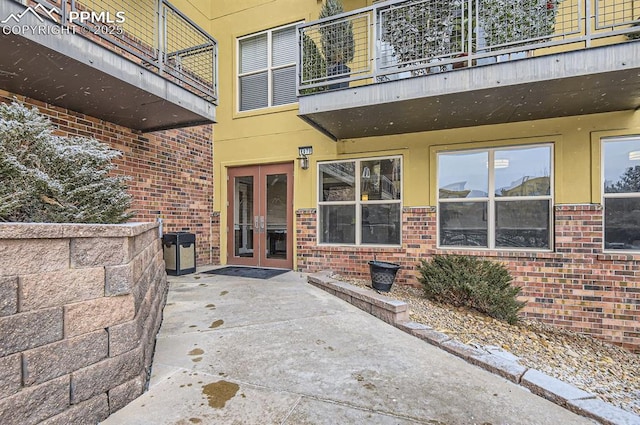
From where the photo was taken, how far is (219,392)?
2.19 metres

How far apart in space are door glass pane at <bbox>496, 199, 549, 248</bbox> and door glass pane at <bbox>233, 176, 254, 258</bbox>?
508 cm

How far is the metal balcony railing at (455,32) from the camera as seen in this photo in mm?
4262

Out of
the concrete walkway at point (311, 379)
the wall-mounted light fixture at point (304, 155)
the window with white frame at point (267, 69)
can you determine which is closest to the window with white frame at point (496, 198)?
the wall-mounted light fixture at point (304, 155)

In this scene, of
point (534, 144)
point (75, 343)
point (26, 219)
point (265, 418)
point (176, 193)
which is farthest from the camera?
point (176, 193)

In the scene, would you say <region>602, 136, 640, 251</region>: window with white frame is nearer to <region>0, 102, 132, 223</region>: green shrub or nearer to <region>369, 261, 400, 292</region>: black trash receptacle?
<region>369, 261, 400, 292</region>: black trash receptacle

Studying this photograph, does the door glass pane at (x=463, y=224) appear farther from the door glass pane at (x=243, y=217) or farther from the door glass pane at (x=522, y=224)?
the door glass pane at (x=243, y=217)

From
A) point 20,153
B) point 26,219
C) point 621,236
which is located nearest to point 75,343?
Result: point 26,219

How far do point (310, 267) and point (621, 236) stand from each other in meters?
5.25

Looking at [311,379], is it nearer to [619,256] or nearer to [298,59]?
[298,59]

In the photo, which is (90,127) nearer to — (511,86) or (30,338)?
(30,338)

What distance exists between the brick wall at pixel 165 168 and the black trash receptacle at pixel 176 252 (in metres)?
0.42

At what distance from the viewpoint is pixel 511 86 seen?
13.5 ft

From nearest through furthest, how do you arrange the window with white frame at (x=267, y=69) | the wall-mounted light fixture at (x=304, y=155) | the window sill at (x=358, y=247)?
the window sill at (x=358, y=247)
the wall-mounted light fixture at (x=304, y=155)
the window with white frame at (x=267, y=69)

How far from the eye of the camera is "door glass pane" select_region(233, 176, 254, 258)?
7.41 metres
